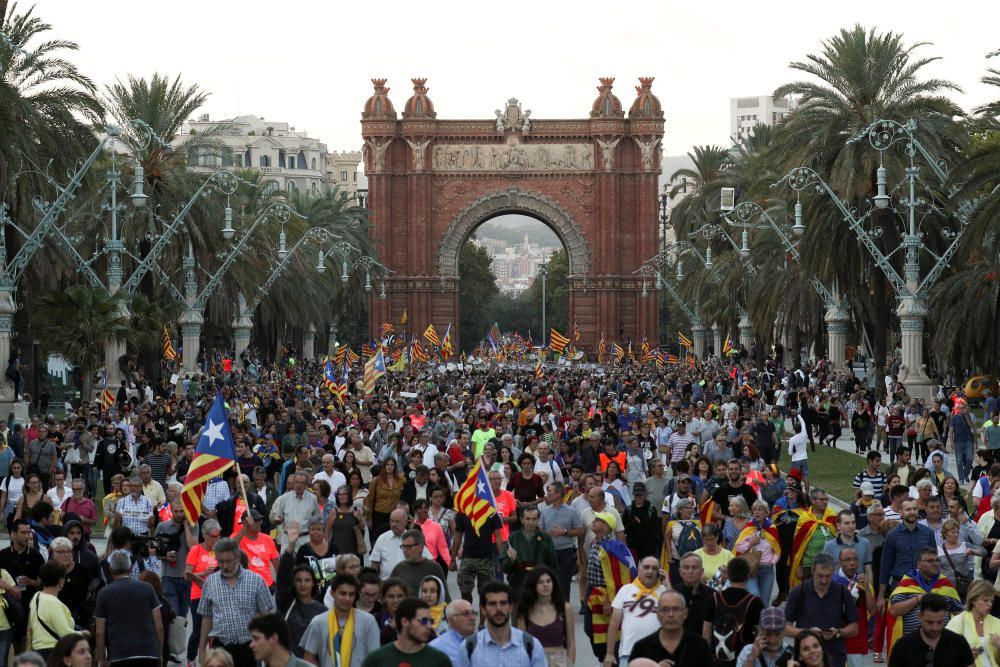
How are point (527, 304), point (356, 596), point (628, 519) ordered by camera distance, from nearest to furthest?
point (356, 596) → point (628, 519) → point (527, 304)

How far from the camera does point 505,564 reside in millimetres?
12969

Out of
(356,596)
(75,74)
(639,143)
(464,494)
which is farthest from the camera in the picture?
(639,143)

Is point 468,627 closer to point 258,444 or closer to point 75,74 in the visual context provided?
point 258,444

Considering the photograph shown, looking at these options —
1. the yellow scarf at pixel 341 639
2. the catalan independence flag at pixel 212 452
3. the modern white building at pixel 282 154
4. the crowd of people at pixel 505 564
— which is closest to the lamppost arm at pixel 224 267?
the crowd of people at pixel 505 564

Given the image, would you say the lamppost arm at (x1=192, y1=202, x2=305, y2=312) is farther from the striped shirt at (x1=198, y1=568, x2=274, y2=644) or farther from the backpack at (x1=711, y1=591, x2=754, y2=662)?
the backpack at (x1=711, y1=591, x2=754, y2=662)

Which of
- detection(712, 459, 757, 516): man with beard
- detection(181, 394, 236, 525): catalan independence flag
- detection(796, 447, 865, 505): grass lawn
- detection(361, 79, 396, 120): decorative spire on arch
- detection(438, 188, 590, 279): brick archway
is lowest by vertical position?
detection(796, 447, 865, 505): grass lawn

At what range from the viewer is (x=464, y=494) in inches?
552

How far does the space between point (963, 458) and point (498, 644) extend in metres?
18.9

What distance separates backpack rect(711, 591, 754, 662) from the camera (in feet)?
33.2

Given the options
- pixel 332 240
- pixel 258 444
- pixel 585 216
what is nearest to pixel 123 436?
pixel 258 444

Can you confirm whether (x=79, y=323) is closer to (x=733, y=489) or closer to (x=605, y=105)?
(x=733, y=489)

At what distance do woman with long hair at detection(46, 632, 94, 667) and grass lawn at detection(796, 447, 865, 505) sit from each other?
16.3 meters

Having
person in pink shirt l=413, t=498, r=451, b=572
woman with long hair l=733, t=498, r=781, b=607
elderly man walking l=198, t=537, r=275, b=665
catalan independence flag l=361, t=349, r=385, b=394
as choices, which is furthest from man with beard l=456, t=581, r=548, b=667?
catalan independence flag l=361, t=349, r=385, b=394

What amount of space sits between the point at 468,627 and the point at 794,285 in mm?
40795
